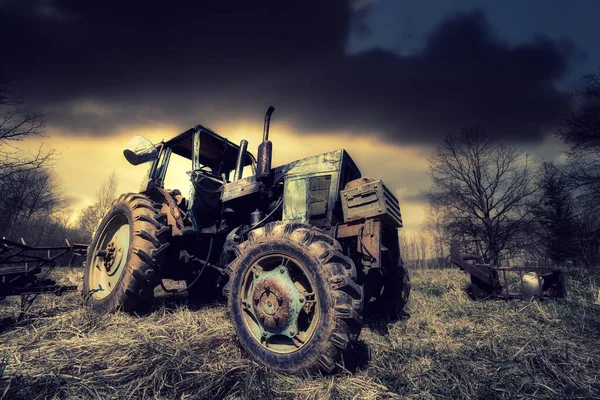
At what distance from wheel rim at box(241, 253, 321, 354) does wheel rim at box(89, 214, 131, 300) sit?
98.8 inches

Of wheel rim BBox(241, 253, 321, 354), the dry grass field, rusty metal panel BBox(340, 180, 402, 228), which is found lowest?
the dry grass field

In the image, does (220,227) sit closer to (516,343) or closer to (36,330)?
(36,330)

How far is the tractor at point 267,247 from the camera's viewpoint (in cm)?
229

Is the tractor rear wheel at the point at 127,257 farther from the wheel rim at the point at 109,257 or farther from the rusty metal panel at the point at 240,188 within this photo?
the rusty metal panel at the point at 240,188

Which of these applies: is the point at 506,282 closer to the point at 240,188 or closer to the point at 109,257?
the point at 240,188

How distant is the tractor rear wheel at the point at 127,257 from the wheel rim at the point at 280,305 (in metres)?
1.64

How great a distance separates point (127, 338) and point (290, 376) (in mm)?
1618

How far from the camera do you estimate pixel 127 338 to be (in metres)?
2.65

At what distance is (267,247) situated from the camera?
8.75 ft

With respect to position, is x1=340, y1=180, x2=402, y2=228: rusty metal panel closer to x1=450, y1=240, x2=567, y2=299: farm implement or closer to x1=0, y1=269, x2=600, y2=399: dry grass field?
x1=0, y1=269, x2=600, y2=399: dry grass field

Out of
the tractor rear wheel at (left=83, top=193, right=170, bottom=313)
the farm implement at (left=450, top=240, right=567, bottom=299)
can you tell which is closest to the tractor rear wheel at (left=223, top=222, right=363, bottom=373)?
the tractor rear wheel at (left=83, top=193, right=170, bottom=313)

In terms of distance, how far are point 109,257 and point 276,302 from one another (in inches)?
132

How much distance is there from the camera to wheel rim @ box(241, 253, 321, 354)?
2.36 m

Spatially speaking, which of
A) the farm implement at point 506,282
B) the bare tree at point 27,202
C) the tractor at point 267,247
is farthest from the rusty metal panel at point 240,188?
the bare tree at point 27,202
